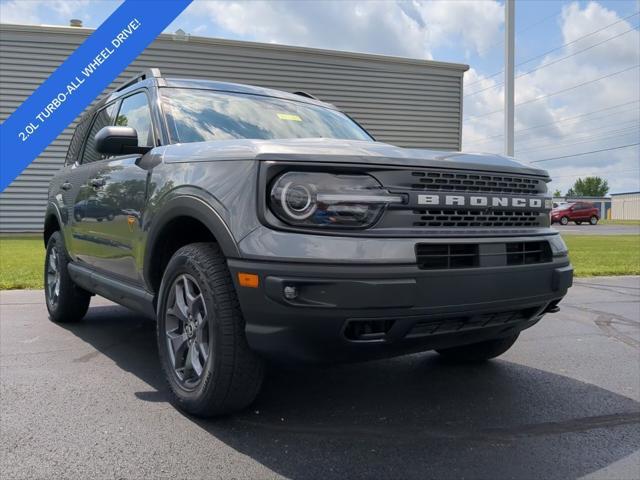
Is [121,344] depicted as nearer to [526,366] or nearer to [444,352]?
[444,352]

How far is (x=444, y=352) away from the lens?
13.0ft

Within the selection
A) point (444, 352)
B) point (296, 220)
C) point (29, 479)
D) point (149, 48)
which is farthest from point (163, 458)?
point (149, 48)

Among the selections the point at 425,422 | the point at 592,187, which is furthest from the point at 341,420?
the point at 592,187

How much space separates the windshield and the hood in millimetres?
476

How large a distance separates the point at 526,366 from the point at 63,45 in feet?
54.8

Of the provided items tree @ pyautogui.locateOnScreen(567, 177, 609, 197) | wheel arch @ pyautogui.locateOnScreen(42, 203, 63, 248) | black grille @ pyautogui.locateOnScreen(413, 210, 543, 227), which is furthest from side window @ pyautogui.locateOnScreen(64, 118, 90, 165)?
tree @ pyautogui.locateOnScreen(567, 177, 609, 197)

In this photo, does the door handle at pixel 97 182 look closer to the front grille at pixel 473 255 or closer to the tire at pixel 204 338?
the tire at pixel 204 338

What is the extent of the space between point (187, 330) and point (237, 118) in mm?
1424

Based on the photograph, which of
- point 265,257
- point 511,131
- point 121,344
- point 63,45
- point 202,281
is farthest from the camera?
point 63,45

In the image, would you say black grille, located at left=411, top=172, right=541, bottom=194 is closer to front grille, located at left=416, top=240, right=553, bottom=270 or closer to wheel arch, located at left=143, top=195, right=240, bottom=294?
front grille, located at left=416, top=240, right=553, bottom=270

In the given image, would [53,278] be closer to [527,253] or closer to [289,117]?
[289,117]

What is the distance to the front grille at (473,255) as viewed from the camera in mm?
2496

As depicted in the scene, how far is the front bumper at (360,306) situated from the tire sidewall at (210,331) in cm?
23

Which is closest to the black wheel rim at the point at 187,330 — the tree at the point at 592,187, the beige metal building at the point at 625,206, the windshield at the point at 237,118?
the windshield at the point at 237,118
